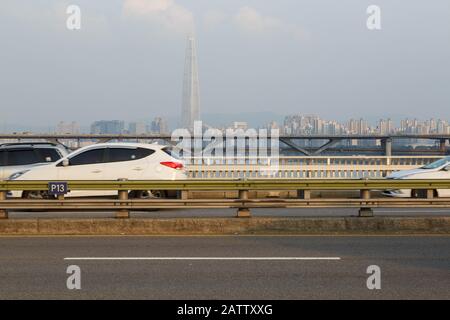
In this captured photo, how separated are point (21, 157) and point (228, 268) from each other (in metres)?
12.5

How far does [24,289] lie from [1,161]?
12544 millimetres

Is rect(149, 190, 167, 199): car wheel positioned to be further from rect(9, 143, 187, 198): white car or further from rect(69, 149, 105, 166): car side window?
rect(69, 149, 105, 166): car side window

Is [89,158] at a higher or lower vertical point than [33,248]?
higher

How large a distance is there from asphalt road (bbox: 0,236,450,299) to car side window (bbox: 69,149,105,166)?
15.2ft

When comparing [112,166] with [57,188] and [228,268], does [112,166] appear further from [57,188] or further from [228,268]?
[228,268]

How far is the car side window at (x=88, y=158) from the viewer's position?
17.2 metres

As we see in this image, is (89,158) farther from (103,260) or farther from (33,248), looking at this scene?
(103,260)

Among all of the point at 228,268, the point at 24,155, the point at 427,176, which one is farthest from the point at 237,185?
the point at 24,155

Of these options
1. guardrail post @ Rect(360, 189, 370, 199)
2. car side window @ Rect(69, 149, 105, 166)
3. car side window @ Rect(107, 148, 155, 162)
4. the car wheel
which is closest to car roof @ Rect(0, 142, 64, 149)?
car side window @ Rect(69, 149, 105, 166)

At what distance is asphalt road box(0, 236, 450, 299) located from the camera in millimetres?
8148

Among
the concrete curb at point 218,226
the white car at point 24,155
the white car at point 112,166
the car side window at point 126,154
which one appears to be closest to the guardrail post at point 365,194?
the concrete curb at point 218,226
